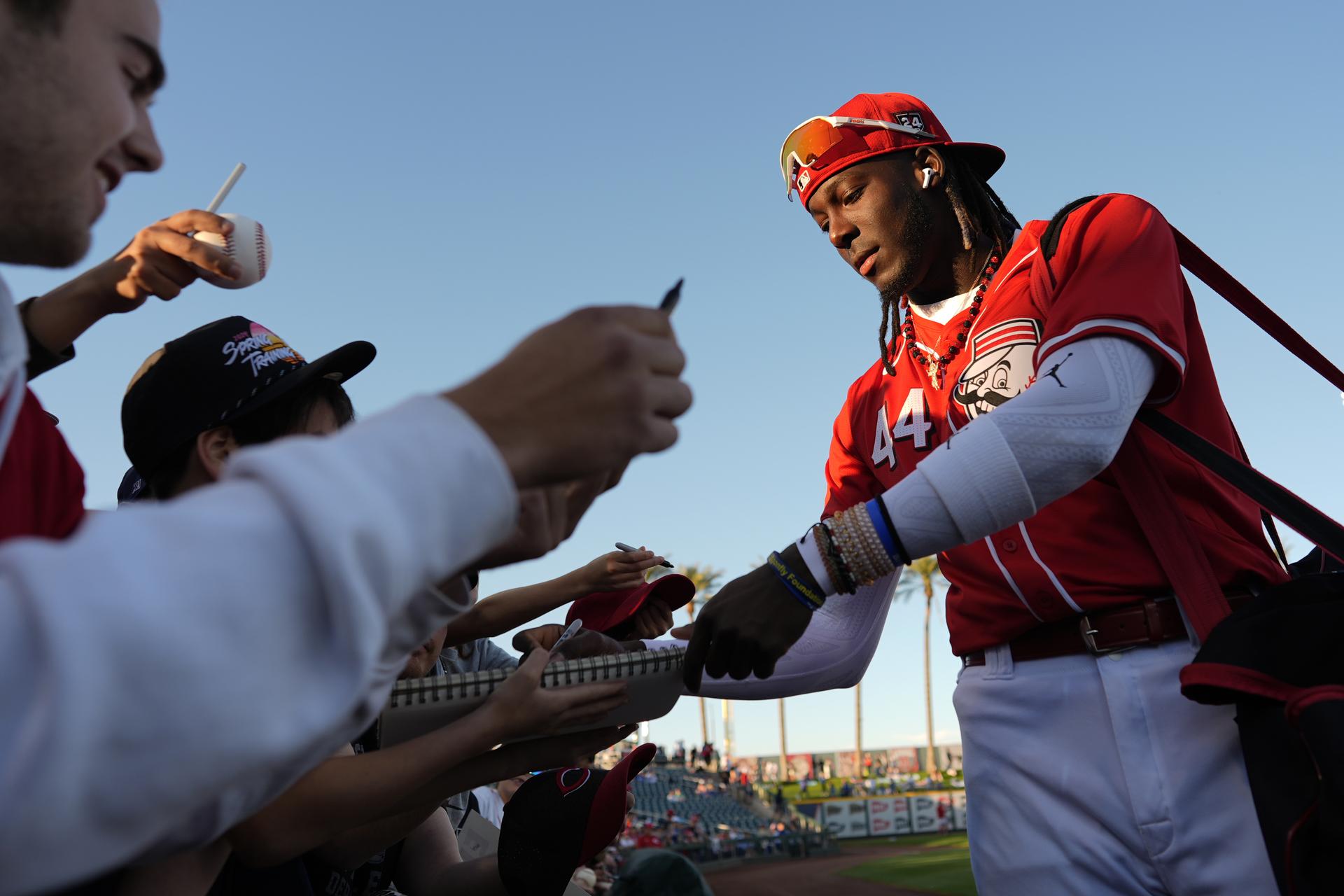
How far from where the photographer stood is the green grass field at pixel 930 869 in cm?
1853

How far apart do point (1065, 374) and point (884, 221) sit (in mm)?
1055

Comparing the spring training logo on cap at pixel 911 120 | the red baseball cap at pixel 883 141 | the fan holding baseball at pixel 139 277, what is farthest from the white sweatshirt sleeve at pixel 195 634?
the spring training logo on cap at pixel 911 120

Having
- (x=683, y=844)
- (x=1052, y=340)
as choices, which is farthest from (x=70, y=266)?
(x=683, y=844)

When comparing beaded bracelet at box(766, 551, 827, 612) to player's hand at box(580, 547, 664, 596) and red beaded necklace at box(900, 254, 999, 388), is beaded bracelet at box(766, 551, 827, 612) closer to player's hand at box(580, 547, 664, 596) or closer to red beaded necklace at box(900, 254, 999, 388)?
red beaded necklace at box(900, 254, 999, 388)

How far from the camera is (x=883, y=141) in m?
3.09

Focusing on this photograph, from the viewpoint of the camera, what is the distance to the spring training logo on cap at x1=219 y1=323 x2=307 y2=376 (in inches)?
98.5

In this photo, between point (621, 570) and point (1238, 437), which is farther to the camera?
point (621, 570)

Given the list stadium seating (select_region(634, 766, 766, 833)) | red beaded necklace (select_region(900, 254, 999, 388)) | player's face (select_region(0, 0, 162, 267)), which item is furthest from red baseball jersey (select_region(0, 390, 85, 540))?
stadium seating (select_region(634, 766, 766, 833))

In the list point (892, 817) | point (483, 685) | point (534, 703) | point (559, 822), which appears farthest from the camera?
point (892, 817)

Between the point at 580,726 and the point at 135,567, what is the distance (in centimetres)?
167

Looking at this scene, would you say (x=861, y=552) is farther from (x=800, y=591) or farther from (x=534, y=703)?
Result: (x=534, y=703)

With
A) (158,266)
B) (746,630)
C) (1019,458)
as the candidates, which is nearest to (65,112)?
(158,266)

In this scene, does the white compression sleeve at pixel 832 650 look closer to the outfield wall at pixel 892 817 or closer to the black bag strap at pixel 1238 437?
the black bag strap at pixel 1238 437

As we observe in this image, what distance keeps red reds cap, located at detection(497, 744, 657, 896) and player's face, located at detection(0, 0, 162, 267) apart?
1.71m
